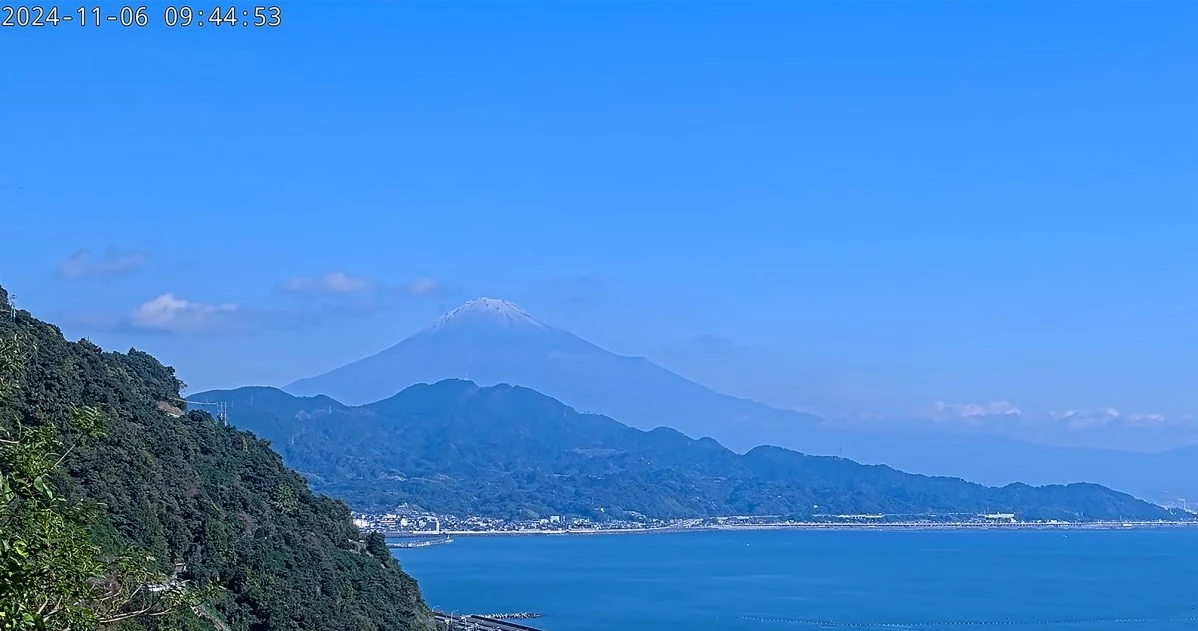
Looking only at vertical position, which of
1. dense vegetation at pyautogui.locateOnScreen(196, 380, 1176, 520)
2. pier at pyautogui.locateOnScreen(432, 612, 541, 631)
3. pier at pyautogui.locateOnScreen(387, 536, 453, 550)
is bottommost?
pier at pyautogui.locateOnScreen(432, 612, 541, 631)

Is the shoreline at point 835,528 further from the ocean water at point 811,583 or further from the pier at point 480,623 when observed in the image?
the pier at point 480,623

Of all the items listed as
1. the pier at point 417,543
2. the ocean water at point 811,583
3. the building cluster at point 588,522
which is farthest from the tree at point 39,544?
the building cluster at point 588,522

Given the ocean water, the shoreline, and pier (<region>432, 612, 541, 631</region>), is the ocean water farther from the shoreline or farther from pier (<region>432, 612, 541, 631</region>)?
the shoreline

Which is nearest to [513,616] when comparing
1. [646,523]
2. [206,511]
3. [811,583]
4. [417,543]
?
[811,583]

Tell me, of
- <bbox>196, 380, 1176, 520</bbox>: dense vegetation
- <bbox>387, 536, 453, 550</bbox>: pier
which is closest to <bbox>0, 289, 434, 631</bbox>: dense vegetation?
<bbox>387, 536, 453, 550</bbox>: pier

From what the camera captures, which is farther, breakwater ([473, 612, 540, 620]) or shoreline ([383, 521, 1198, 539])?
shoreline ([383, 521, 1198, 539])

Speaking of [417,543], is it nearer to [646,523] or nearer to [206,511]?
[646,523]

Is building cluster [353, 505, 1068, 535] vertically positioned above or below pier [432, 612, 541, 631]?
above

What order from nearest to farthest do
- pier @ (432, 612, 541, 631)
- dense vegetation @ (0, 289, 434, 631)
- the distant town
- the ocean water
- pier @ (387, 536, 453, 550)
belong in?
dense vegetation @ (0, 289, 434, 631), pier @ (432, 612, 541, 631), the ocean water, pier @ (387, 536, 453, 550), the distant town

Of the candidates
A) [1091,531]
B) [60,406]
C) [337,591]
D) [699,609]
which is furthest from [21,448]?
[1091,531]

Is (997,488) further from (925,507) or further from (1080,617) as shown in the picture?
(1080,617)
